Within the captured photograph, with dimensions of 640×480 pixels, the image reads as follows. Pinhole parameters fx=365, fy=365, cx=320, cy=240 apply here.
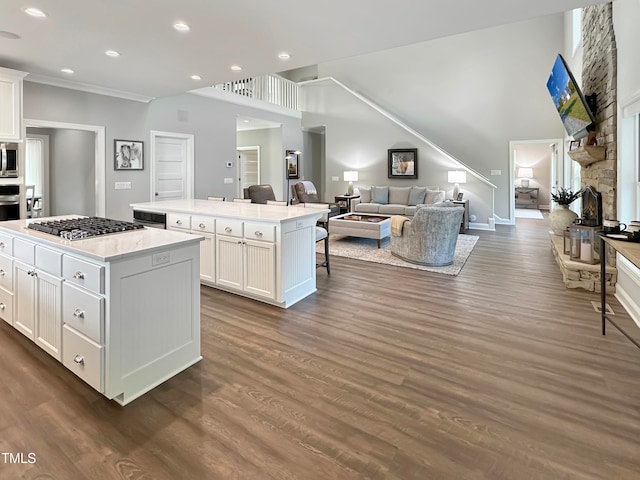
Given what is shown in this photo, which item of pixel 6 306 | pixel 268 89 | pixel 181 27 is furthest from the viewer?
pixel 268 89

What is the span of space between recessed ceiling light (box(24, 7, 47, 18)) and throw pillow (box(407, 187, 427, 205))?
733 cm

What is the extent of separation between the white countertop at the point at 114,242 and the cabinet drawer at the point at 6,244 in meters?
0.07

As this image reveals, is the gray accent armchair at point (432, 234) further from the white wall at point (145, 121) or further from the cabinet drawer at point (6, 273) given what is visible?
the white wall at point (145, 121)

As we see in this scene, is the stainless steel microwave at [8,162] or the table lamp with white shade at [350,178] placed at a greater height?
the table lamp with white shade at [350,178]

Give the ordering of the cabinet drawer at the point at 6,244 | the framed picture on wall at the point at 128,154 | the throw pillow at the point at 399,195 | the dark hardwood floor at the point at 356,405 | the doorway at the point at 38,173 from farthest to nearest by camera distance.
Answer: the throw pillow at the point at 399,195 < the doorway at the point at 38,173 < the framed picture on wall at the point at 128,154 < the cabinet drawer at the point at 6,244 < the dark hardwood floor at the point at 356,405

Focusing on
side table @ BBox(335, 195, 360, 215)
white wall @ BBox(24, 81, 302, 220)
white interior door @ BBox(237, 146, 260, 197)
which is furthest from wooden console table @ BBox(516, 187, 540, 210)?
white wall @ BBox(24, 81, 302, 220)

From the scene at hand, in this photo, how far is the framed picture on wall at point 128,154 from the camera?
6.14 metres

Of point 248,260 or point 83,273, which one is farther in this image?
point 248,260

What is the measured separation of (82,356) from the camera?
2.05 metres

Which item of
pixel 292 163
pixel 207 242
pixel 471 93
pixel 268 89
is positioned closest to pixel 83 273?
pixel 207 242

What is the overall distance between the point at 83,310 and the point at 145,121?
548 centimetres

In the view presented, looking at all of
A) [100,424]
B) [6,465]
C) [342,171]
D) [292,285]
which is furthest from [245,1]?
[342,171]

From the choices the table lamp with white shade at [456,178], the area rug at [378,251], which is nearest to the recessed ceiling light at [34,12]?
the area rug at [378,251]

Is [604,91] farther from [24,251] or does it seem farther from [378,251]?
[24,251]
